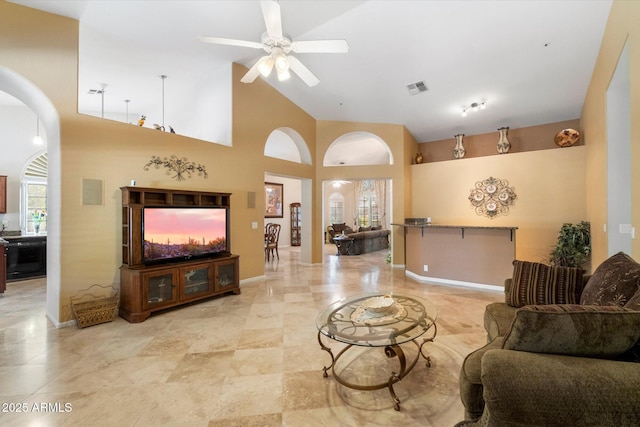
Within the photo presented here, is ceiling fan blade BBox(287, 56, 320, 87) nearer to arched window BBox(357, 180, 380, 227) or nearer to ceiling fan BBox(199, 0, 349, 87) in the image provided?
ceiling fan BBox(199, 0, 349, 87)

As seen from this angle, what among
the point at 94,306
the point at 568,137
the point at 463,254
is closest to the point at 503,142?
the point at 568,137

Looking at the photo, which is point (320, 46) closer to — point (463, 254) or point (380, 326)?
point (380, 326)

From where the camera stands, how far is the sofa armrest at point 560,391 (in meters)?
0.95

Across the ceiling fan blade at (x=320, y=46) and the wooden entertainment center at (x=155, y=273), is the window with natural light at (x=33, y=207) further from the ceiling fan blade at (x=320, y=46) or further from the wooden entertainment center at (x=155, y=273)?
the ceiling fan blade at (x=320, y=46)

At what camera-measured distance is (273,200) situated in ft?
32.5

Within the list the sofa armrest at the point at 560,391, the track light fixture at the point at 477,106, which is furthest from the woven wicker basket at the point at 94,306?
the track light fixture at the point at 477,106

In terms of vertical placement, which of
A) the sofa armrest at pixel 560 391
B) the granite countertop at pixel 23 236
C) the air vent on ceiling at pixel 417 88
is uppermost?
the air vent on ceiling at pixel 417 88

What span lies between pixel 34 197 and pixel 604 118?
9822 millimetres

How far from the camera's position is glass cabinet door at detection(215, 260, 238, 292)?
13.6 feet

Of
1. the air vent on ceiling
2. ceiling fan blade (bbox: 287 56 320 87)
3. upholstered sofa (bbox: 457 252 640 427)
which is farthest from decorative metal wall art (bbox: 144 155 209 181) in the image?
upholstered sofa (bbox: 457 252 640 427)

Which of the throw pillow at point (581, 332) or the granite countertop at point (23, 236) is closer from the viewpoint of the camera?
the throw pillow at point (581, 332)

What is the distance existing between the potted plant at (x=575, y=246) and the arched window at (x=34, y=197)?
32.8 ft

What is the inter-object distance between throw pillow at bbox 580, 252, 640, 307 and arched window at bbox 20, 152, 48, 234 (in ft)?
28.1

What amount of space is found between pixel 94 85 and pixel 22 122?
1916mm
